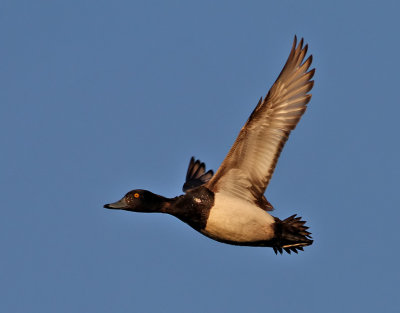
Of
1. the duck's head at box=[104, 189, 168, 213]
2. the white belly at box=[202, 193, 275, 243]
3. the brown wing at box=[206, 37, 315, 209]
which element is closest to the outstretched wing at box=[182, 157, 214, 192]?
the duck's head at box=[104, 189, 168, 213]

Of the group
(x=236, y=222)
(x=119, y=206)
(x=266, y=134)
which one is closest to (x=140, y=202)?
(x=119, y=206)

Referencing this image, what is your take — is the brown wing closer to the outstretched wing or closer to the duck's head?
the duck's head

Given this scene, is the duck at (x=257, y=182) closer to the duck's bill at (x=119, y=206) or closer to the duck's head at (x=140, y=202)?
the duck's head at (x=140, y=202)

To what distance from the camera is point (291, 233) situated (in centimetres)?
1309

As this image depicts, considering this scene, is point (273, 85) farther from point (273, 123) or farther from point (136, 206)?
point (136, 206)

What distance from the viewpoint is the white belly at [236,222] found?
12797mm

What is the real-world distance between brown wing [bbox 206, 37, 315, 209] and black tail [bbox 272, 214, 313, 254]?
57cm

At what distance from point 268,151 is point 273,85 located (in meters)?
1.03

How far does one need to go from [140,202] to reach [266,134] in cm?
236

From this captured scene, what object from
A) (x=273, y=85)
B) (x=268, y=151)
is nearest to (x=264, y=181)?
(x=268, y=151)

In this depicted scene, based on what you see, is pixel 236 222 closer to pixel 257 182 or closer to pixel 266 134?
pixel 257 182

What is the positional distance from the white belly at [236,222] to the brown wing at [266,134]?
317mm

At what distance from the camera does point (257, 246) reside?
1330cm

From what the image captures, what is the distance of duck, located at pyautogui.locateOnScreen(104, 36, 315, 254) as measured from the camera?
12875 mm
